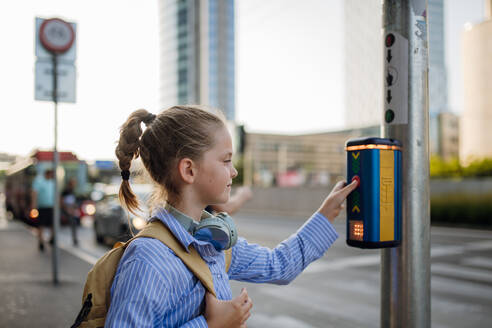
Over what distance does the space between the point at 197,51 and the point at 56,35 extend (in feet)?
330

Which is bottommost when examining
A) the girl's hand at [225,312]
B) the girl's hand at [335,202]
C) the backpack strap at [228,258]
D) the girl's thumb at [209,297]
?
the girl's hand at [225,312]

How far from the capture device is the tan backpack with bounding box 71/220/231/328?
1.43 m

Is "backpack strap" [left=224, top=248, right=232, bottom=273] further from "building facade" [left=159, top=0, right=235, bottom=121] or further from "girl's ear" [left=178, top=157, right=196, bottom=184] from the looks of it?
"building facade" [left=159, top=0, right=235, bottom=121]

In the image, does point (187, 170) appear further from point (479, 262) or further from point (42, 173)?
point (42, 173)

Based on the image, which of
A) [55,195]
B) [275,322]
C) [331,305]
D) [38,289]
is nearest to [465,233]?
[331,305]

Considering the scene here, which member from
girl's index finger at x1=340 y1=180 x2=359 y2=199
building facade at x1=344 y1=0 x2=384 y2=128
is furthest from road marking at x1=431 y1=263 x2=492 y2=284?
building facade at x1=344 y1=0 x2=384 y2=128

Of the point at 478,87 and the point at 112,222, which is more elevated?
the point at 478,87

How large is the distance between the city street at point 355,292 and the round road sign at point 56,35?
151 inches

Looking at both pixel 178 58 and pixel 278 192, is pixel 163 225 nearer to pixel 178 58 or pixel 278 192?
pixel 278 192

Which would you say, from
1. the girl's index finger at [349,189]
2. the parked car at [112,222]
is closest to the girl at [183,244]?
the girl's index finger at [349,189]

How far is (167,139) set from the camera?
1612 millimetres

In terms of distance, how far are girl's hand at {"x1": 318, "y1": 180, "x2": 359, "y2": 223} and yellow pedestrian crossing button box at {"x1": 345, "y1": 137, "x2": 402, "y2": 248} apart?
0.12 ft

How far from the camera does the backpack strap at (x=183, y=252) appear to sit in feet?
4.82

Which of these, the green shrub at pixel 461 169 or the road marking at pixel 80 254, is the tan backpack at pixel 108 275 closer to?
the road marking at pixel 80 254
